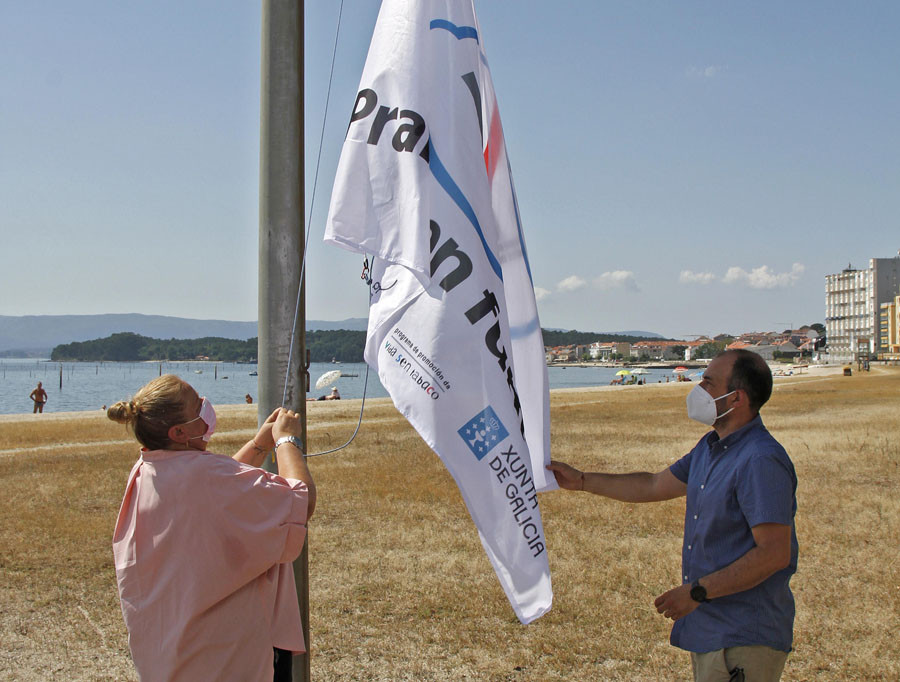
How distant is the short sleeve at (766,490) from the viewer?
2818 millimetres

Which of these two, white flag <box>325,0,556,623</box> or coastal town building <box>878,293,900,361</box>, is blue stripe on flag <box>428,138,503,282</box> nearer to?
white flag <box>325,0,556,623</box>

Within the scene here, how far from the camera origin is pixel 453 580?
23.3 ft

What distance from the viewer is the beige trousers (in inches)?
114

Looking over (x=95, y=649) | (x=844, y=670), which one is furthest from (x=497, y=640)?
(x=95, y=649)

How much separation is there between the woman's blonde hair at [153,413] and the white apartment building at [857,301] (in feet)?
565

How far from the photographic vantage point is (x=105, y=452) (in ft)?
53.1

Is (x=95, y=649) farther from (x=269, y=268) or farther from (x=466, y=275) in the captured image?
(x=466, y=275)

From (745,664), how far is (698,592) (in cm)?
33

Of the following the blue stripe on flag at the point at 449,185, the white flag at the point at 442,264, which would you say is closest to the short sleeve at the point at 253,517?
the white flag at the point at 442,264

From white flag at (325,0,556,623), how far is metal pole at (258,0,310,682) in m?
0.28

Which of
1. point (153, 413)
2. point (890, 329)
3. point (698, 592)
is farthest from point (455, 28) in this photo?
point (890, 329)

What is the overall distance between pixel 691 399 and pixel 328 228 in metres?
1.70

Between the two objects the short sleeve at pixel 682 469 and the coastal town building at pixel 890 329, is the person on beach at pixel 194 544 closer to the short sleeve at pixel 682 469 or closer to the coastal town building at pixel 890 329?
the short sleeve at pixel 682 469

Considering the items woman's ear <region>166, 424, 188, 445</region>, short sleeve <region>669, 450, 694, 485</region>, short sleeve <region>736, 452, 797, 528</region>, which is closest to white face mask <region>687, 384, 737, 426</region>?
short sleeve <region>736, 452, 797, 528</region>
